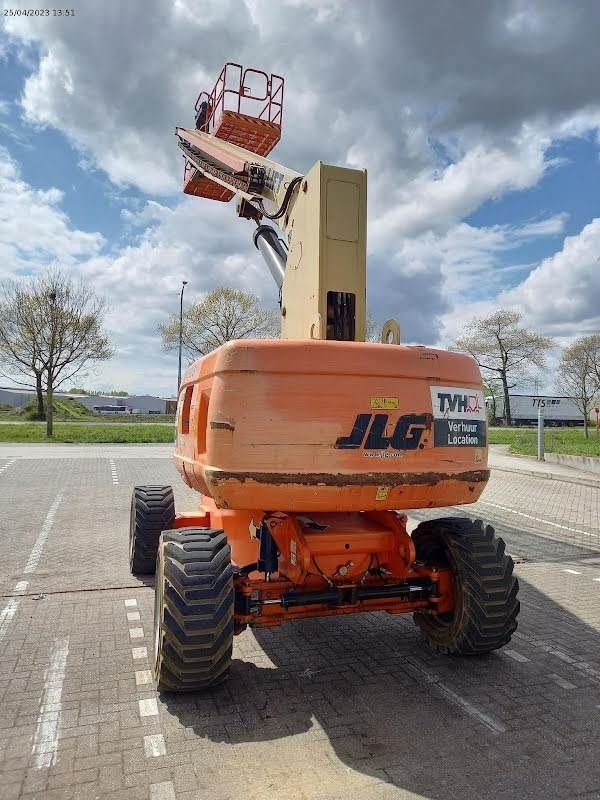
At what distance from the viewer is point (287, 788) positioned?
311 centimetres

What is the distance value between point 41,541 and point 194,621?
5.62 metres

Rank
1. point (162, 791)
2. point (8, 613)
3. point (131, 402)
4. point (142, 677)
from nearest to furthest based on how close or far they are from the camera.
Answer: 1. point (162, 791)
2. point (142, 677)
3. point (8, 613)
4. point (131, 402)

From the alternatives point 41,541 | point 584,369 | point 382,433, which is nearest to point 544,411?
point 584,369

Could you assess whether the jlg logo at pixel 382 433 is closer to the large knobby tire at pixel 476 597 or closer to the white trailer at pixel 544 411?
the large knobby tire at pixel 476 597

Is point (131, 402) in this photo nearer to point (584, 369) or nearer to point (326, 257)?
point (584, 369)

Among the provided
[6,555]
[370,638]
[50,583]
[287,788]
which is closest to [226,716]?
[287,788]

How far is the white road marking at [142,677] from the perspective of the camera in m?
4.27

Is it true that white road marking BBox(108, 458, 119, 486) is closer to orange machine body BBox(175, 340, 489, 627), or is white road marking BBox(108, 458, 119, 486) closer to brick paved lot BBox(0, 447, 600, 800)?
brick paved lot BBox(0, 447, 600, 800)

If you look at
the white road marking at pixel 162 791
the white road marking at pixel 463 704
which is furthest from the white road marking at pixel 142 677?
the white road marking at pixel 463 704

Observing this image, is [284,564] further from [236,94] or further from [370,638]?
[236,94]

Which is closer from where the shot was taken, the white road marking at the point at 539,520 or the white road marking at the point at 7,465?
the white road marking at the point at 539,520

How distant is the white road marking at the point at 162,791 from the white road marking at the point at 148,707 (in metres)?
0.71

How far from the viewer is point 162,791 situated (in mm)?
3064

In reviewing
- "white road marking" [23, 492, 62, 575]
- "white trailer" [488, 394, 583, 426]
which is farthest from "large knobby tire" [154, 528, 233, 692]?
"white trailer" [488, 394, 583, 426]
